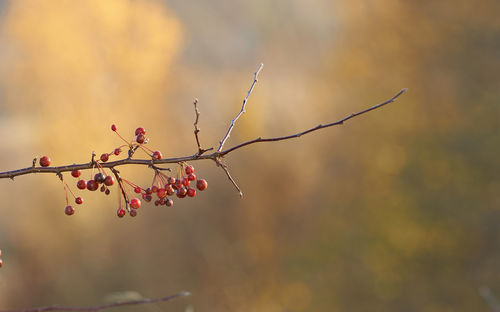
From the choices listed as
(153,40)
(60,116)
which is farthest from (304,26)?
(60,116)

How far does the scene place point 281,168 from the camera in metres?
12.2

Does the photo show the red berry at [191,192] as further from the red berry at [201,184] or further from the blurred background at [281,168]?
the blurred background at [281,168]

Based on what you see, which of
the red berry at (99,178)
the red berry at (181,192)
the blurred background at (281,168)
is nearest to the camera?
the red berry at (99,178)

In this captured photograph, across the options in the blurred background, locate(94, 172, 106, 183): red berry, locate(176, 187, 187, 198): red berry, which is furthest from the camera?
the blurred background

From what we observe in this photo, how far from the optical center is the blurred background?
8.96 m

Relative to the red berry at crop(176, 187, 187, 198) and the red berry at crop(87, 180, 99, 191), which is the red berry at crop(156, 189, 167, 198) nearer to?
the red berry at crop(176, 187, 187, 198)

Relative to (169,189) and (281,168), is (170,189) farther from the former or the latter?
(281,168)

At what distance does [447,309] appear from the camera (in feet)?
28.0

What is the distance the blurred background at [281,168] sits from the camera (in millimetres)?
8961

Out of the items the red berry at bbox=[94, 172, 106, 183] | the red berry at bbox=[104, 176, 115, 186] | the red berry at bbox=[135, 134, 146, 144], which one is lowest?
the red berry at bbox=[104, 176, 115, 186]

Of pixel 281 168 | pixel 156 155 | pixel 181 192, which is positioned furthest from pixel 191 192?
pixel 281 168

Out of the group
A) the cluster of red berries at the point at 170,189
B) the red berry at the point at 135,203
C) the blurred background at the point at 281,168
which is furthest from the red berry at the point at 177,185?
the blurred background at the point at 281,168

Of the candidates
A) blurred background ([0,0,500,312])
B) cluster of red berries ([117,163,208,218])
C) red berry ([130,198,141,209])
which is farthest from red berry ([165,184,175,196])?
blurred background ([0,0,500,312])

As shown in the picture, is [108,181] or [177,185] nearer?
[108,181]
